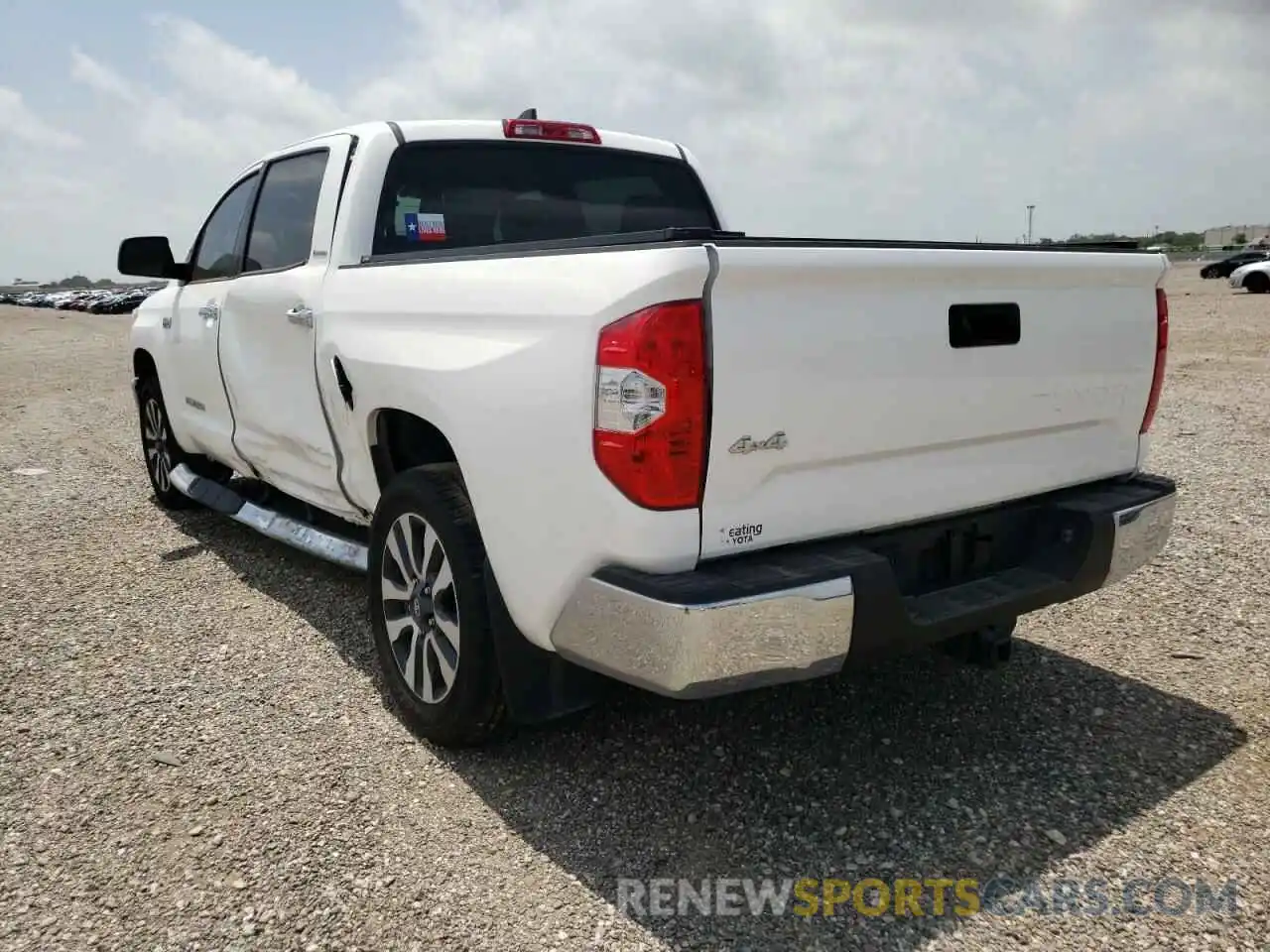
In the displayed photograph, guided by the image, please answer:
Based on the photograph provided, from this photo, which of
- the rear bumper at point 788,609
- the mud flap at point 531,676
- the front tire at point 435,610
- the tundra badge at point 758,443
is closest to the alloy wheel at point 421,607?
the front tire at point 435,610

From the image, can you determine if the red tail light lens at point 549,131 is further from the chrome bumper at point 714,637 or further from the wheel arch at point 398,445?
the chrome bumper at point 714,637

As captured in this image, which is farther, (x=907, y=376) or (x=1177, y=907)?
(x=907, y=376)

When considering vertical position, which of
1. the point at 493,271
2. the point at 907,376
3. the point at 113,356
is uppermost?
the point at 493,271

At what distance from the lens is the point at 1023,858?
2.60 meters

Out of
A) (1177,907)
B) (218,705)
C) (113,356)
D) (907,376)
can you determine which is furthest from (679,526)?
(113,356)

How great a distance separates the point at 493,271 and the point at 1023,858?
2.08 m

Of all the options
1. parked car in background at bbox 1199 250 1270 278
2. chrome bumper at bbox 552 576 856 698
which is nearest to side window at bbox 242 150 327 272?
chrome bumper at bbox 552 576 856 698

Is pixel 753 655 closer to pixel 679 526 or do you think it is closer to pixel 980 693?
pixel 679 526

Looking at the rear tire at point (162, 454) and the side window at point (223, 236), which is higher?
the side window at point (223, 236)

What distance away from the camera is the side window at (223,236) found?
192 inches

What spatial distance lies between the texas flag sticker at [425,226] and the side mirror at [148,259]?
2.15 metres

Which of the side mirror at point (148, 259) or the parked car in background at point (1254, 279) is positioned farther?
the parked car in background at point (1254, 279)

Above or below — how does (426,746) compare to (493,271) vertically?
below

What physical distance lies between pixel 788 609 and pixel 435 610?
1.27 metres
